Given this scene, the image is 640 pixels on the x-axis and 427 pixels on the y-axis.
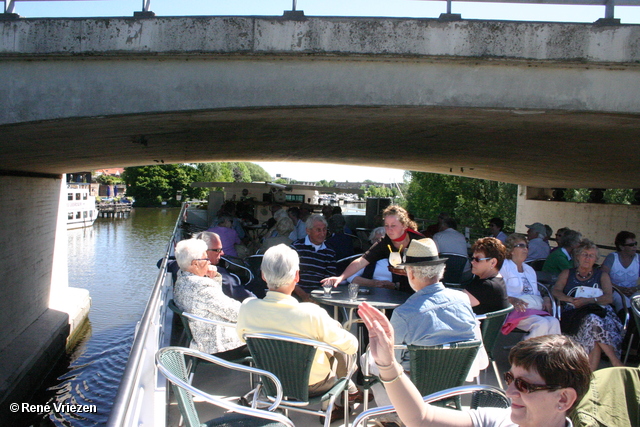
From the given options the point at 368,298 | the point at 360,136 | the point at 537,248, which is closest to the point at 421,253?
the point at 368,298

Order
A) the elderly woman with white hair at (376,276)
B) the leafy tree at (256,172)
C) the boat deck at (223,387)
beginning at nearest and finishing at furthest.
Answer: the boat deck at (223,387) < the elderly woman with white hair at (376,276) < the leafy tree at (256,172)

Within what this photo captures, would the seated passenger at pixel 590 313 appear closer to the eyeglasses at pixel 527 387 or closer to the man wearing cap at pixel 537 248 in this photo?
the man wearing cap at pixel 537 248

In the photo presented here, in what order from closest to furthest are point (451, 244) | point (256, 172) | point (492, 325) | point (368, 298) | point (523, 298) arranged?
1. point (492, 325)
2. point (368, 298)
3. point (523, 298)
4. point (451, 244)
5. point (256, 172)

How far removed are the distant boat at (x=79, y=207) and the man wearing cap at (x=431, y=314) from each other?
168 feet

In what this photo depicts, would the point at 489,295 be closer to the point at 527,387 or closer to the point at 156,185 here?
the point at 527,387

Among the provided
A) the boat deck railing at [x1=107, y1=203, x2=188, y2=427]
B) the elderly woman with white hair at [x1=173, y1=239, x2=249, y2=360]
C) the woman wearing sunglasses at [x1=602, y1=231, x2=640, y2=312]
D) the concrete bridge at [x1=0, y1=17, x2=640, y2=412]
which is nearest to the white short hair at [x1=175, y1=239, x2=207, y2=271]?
the elderly woman with white hair at [x1=173, y1=239, x2=249, y2=360]

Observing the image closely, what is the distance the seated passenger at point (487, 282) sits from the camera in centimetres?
371

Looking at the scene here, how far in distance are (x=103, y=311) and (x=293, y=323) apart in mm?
19572

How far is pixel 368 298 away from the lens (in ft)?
13.3

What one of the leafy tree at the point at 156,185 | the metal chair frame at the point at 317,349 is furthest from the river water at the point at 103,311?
the leafy tree at the point at 156,185

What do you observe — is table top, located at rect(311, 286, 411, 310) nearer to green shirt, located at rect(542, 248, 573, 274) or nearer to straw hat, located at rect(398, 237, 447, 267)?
straw hat, located at rect(398, 237, 447, 267)

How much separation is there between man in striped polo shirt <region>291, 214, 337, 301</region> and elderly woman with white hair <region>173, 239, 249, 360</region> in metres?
1.73

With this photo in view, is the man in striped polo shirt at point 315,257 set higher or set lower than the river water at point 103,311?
higher

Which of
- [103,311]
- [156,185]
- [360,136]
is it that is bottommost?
[103,311]
